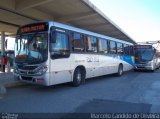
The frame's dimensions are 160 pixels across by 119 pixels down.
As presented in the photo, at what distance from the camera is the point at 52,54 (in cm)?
938

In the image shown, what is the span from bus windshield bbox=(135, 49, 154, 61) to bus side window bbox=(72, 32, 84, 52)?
12091mm

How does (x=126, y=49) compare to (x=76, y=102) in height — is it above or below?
above

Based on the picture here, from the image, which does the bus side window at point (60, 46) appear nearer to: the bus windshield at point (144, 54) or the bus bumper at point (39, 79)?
the bus bumper at point (39, 79)

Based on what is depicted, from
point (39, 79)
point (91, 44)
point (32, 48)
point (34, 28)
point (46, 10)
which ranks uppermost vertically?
point (46, 10)

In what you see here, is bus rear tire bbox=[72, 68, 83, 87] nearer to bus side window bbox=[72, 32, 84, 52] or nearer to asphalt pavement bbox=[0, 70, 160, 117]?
bus side window bbox=[72, 32, 84, 52]

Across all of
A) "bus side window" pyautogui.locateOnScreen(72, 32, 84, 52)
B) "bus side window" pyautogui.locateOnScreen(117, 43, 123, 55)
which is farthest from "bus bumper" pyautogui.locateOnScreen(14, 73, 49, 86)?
"bus side window" pyautogui.locateOnScreen(117, 43, 123, 55)

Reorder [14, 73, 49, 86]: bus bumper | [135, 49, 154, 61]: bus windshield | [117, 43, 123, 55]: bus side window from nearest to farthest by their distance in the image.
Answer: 1. [14, 73, 49, 86]: bus bumper
2. [117, 43, 123, 55]: bus side window
3. [135, 49, 154, 61]: bus windshield

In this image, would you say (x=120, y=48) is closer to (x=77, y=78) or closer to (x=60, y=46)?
(x=77, y=78)

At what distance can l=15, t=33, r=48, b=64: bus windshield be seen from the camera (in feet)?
30.5

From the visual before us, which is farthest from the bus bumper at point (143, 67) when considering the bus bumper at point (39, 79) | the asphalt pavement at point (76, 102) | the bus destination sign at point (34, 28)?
the bus bumper at point (39, 79)

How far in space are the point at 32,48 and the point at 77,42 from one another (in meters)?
2.71

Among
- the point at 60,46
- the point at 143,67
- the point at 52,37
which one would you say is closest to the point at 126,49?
the point at 143,67

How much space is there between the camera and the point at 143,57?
2242cm

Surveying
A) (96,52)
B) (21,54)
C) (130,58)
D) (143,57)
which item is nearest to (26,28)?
(21,54)
